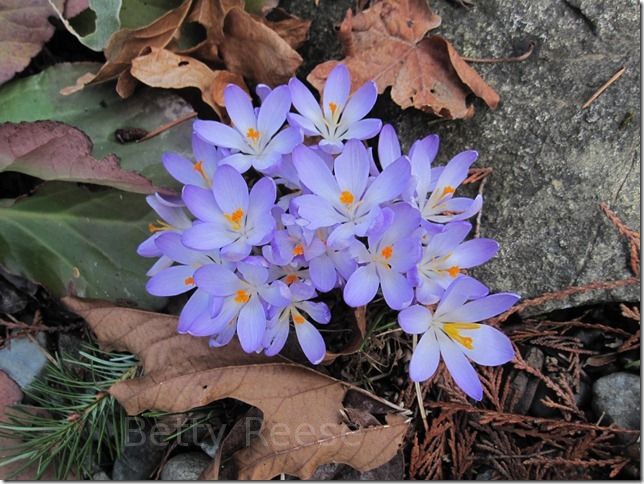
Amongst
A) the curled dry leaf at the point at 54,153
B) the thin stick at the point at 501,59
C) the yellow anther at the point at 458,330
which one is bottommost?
the curled dry leaf at the point at 54,153

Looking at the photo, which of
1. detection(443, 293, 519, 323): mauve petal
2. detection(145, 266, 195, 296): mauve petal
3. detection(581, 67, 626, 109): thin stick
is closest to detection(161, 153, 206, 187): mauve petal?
detection(145, 266, 195, 296): mauve petal

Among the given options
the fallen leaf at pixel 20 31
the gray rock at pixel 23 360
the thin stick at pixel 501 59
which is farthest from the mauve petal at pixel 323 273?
the fallen leaf at pixel 20 31

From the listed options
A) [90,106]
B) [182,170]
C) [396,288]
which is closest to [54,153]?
[90,106]

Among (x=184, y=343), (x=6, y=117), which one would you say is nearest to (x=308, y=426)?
(x=184, y=343)

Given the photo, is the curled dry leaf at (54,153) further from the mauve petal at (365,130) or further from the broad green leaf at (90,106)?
the mauve petal at (365,130)

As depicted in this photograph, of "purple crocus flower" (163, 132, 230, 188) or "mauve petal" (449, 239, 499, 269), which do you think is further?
"purple crocus flower" (163, 132, 230, 188)

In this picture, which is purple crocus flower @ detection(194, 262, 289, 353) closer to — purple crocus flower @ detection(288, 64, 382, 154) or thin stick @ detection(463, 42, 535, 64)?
purple crocus flower @ detection(288, 64, 382, 154)
